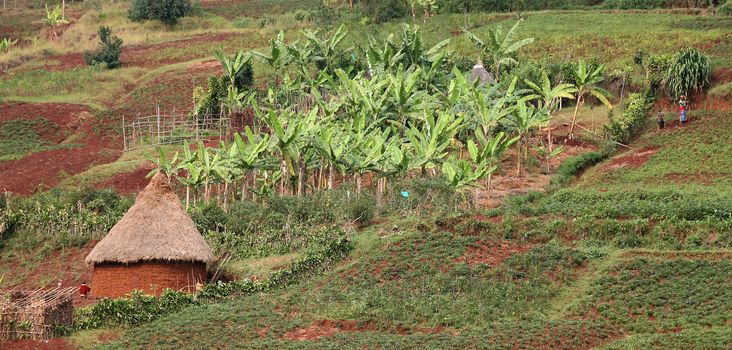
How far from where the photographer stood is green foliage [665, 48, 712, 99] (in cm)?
4909

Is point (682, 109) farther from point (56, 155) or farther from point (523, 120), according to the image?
point (56, 155)

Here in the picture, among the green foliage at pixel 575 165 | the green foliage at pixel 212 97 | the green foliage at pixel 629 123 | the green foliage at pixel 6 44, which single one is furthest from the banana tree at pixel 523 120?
the green foliage at pixel 6 44

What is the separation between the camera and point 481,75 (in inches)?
2055

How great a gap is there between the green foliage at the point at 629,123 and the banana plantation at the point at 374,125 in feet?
3.48

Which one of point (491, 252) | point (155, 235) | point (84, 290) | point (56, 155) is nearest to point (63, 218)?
point (84, 290)

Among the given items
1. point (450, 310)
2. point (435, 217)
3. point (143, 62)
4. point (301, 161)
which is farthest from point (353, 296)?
A: point (143, 62)

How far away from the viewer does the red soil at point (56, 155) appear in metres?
50.6

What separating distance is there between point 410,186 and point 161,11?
39387 mm

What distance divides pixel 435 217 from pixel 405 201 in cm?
275

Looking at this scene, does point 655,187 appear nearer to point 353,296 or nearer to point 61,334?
point 353,296

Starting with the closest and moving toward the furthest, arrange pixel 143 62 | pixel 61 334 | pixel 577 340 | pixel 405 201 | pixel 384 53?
pixel 577 340
pixel 61 334
pixel 405 201
pixel 384 53
pixel 143 62

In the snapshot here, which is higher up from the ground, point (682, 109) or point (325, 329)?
point (682, 109)

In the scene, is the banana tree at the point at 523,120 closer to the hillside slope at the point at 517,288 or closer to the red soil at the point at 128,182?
the hillside slope at the point at 517,288

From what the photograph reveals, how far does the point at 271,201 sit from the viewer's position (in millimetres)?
40562
